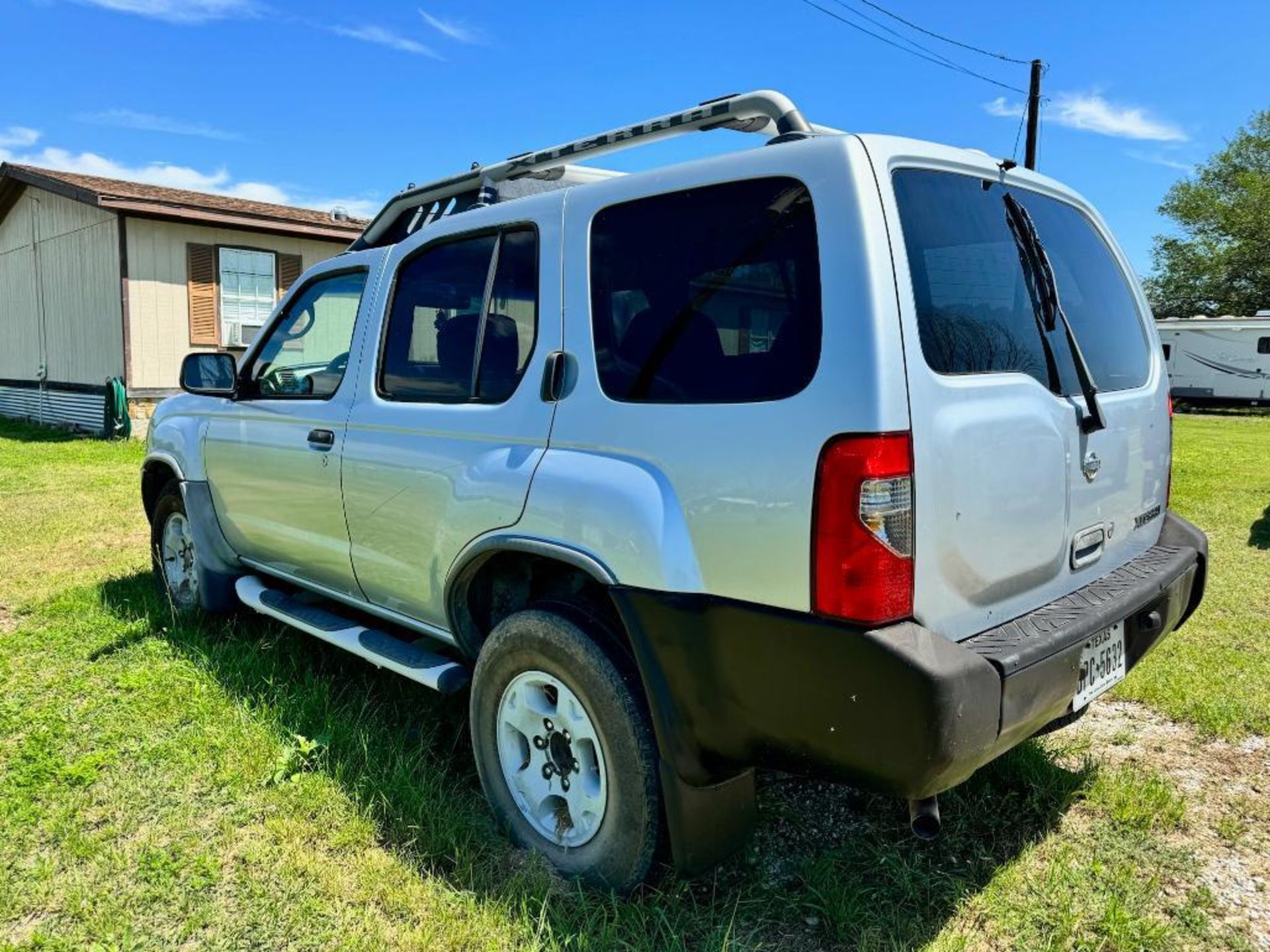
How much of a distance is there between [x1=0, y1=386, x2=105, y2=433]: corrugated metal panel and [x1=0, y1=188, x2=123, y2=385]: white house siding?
28 centimetres

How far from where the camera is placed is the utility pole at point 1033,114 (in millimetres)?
18406

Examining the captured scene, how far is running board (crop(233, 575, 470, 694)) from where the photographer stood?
3.02m

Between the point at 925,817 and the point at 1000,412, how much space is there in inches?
39.6

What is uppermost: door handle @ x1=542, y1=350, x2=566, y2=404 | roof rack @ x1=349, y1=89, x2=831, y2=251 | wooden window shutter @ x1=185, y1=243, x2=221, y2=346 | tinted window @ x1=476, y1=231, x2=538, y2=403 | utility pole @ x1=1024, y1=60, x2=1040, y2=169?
utility pole @ x1=1024, y1=60, x2=1040, y2=169

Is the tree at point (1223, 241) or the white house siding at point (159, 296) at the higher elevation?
the tree at point (1223, 241)

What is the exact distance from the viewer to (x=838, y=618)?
196 cm

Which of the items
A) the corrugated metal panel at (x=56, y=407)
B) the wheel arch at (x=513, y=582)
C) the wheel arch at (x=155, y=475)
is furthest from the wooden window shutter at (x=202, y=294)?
the wheel arch at (x=513, y=582)

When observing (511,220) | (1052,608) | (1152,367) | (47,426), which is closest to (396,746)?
(511,220)

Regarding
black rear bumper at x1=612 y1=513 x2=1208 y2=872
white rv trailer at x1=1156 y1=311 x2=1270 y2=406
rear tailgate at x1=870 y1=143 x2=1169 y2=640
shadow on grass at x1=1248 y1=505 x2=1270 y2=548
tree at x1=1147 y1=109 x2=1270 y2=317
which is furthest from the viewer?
tree at x1=1147 y1=109 x2=1270 y2=317

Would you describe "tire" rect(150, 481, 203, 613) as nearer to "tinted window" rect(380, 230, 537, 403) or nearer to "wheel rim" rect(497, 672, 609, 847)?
"tinted window" rect(380, 230, 537, 403)

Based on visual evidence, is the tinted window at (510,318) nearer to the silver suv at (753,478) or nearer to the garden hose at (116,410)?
the silver suv at (753,478)

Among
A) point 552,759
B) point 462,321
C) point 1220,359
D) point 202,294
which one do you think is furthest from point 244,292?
point 1220,359

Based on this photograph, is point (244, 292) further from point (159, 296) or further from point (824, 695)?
point (824, 695)

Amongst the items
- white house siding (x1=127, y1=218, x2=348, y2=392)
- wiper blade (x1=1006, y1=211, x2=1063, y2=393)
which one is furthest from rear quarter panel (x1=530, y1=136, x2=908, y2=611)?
white house siding (x1=127, y1=218, x2=348, y2=392)
